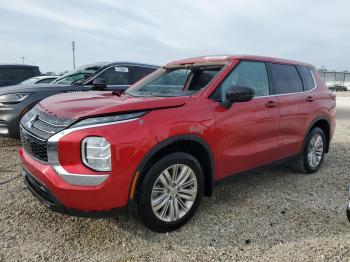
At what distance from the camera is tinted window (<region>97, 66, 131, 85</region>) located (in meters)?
6.68

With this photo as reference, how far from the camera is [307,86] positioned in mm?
4992

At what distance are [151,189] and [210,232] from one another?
79 centimetres

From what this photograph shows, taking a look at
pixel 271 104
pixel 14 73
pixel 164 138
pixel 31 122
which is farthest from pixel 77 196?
pixel 14 73

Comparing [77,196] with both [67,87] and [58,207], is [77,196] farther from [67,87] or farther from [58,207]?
[67,87]

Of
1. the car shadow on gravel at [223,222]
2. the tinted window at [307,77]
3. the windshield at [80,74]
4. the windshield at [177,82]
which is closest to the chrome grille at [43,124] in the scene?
the car shadow on gravel at [223,222]

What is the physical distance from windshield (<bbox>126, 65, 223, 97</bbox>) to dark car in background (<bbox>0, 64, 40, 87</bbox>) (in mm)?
7889

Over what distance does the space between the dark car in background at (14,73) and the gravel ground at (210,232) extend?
288 inches

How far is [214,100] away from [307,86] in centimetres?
226

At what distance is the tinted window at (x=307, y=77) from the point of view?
197 inches

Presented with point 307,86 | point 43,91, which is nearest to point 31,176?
point 43,91

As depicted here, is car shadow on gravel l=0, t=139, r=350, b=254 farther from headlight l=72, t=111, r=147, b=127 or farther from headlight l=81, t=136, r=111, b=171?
headlight l=72, t=111, r=147, b=127

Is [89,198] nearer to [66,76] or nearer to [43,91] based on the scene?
[43,91]

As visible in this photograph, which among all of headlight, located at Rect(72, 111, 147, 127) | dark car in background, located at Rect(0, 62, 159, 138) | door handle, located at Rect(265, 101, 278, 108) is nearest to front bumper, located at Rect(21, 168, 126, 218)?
headlight, located at Rect(72, 111, 147, 127)

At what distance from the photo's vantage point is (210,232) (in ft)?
10.6
